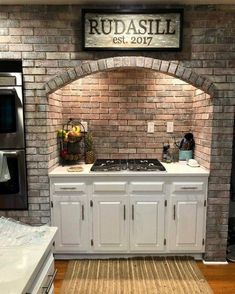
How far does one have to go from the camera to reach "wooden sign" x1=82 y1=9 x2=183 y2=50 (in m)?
2.47

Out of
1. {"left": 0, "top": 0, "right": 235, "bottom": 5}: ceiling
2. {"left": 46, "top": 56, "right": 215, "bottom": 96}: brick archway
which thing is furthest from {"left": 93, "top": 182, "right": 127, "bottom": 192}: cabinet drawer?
{"left": 0, "top": 0, "right": 235, "bottom": 5}: ceiling

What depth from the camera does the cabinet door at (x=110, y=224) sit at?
272 cm

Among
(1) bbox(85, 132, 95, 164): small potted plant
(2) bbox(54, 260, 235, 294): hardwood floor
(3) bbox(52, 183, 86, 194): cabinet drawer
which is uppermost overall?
(1) bbox(85, 132, 95, 164): small potted plant

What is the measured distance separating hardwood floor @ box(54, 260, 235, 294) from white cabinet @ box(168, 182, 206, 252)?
0.70ft

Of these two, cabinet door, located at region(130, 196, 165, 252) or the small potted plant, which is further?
the small potted plant

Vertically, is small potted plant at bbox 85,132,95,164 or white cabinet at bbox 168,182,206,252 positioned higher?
small potted plant at bbox 85,132,95,164

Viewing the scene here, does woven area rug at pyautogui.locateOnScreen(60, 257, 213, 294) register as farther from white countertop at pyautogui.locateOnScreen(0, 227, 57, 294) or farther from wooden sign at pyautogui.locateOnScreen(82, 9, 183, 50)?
wooden sign at pyautogui.locateOnScreen(82, 9, 183, 50)

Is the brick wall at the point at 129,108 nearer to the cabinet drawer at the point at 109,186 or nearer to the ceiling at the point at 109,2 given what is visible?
the cabinet drawer at the point at 109,186

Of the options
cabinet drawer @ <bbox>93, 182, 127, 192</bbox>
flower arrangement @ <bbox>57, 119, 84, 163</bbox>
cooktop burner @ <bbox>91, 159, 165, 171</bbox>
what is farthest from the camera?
flower arrangement @ <bbox>57, 119, 84, 163</bbox>

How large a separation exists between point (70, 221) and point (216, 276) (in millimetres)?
1569

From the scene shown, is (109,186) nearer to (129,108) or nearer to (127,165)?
Answer: (127,165)

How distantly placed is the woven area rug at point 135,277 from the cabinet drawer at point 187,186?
0.80 metres

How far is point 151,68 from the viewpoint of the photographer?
101 inches

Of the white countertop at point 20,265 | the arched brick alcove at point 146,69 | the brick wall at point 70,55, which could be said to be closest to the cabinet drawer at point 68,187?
the brick wall at point 70,55
